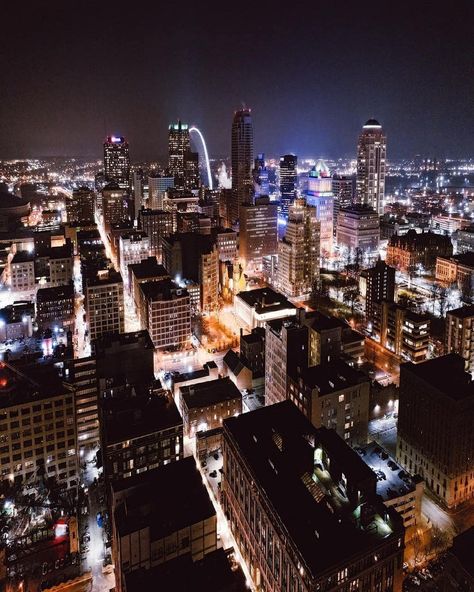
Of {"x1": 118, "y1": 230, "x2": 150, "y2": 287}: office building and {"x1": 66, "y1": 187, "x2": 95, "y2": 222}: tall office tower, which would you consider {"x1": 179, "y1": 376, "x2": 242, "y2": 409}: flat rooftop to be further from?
{"x1": 66, "y1": 187, "x2": 95, "y2": 222}: tall office tower

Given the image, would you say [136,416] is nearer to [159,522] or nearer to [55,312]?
[159,522]

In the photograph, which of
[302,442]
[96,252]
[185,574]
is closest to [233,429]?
[302,442]

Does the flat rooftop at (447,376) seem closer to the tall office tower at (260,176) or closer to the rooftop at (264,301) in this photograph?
the rooftop at (264,301)

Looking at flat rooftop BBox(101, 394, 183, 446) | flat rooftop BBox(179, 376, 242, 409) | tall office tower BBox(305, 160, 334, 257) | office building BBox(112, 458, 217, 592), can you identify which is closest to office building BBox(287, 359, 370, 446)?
flat rooftop BBox(179, 376, 242, 409)

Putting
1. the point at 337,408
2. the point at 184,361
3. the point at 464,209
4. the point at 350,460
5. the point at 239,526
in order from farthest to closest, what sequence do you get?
the point at 464,209 → the point at 184,361 → the point at 337,408 → the point at 239,526 → the point at 350,460

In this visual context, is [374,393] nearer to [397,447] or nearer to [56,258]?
[397,447]

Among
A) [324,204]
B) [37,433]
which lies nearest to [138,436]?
[37,433]
